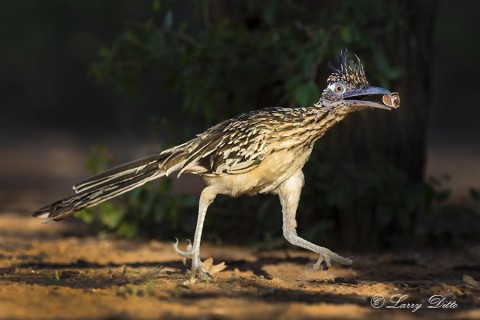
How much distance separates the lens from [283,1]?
27.9 feet

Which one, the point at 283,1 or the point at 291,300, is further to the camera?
the point at 283,1

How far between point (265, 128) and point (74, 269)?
1.94 meters

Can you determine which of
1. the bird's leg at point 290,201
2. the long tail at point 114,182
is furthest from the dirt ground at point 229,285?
the long tail at point 114,182

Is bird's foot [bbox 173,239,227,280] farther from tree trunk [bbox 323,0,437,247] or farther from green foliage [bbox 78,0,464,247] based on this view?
tree trunk [bbox 323,0,437,247]

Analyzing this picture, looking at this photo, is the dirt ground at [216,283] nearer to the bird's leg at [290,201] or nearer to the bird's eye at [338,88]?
the bird's leg at [290,201]

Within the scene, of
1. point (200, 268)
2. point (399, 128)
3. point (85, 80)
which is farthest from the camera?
point (85, 80)

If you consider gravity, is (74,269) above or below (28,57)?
below

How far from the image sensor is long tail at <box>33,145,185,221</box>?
6.52m

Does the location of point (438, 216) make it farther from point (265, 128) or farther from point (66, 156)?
point (66, 156)

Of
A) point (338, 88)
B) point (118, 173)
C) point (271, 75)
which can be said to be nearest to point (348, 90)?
point (338, 88)

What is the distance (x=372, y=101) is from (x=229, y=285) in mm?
1620

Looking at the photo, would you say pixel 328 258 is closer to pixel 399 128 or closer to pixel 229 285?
pixel 229 285

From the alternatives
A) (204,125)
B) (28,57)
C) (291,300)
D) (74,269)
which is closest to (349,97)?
(291,300)

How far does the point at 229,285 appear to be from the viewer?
558cm
